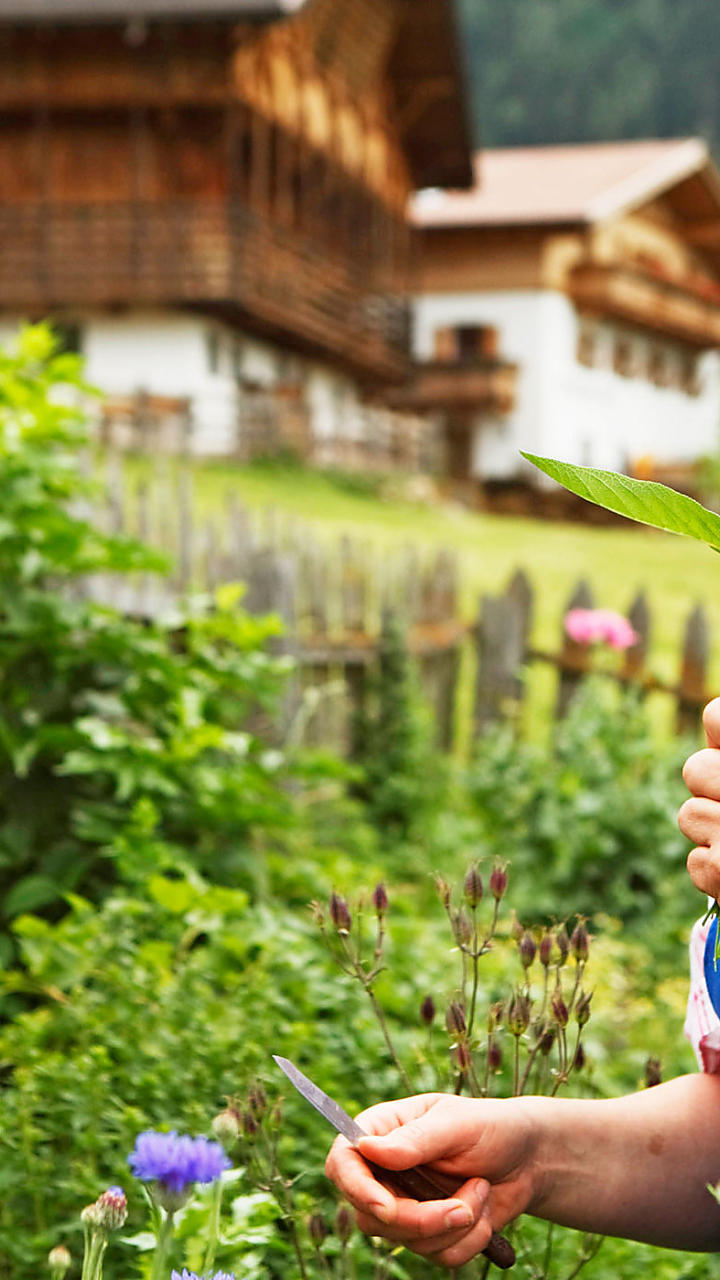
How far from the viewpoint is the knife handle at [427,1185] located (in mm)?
1447

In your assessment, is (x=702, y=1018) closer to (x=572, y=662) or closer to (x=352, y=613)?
(x=352, y=613)

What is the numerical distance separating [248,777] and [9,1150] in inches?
56.3

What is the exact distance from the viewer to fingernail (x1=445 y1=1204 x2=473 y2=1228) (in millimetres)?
1409

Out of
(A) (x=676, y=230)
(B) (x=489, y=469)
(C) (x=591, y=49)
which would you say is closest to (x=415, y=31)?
(B) (x=489, y=469)

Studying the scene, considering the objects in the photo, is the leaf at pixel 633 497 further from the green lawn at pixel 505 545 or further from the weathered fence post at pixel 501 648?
the green lawn at pixel 505 545

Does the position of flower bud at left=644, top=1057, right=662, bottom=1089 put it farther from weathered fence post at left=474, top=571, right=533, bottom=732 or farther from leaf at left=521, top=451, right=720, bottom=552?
weathered fence post at left=474, top=571, right=533, bottom=732

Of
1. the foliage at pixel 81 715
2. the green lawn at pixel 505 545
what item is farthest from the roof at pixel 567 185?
the foliage at pixel 81 715

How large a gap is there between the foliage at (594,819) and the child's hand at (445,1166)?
3.55 metres

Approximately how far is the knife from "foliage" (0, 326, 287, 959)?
196 cm

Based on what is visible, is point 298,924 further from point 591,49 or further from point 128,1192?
point 591,49

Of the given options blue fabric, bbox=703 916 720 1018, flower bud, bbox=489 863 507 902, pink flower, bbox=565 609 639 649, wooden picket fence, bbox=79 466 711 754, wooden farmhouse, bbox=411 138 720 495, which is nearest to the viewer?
blue fabric, bbox=703 916 720 1018

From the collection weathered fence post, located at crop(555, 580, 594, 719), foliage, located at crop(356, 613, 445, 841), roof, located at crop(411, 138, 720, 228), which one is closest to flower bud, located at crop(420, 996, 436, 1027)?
foliage, located at crop(356, 613, 445, 841)

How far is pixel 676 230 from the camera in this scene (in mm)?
36469

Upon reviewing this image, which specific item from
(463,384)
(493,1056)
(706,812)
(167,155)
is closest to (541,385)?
(463,384)
